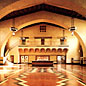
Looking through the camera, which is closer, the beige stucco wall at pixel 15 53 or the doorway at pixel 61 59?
the beige stucco wall at pixel 15 53

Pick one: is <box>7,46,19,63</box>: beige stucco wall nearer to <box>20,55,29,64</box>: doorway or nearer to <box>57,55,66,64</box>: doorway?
<box>20,55,29,64</box>: doorway

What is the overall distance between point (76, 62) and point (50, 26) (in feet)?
26.0

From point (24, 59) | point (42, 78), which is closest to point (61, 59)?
point (24, 59)

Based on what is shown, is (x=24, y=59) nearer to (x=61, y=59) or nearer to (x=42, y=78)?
(x=61, y=59)

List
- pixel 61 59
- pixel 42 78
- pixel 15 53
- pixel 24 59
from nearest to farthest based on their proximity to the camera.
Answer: pixel 42 78
pixel 15 53
pixel 61 59
pixel 24 59

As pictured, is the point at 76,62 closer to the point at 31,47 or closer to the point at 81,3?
the point at 31,47

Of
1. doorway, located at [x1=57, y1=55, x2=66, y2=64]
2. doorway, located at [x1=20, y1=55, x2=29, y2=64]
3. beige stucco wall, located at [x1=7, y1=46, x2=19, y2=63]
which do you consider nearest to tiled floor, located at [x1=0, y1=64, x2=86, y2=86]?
beige stucco wall, located at [x1=7, y1=46, x2=19, y2=63]

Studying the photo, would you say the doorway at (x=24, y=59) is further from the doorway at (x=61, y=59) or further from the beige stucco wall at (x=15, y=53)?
the doorway at (x=61, y=59)

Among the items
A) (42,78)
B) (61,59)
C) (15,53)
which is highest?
(15,53)

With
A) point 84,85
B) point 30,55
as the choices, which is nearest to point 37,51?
point 30,55

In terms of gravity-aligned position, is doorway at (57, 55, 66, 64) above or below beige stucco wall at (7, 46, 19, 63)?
below

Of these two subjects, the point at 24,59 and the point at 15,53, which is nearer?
the point at 15,53

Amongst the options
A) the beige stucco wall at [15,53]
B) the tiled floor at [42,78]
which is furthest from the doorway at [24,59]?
the tiled floor at [42,78]

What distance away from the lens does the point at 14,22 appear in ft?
56.1
